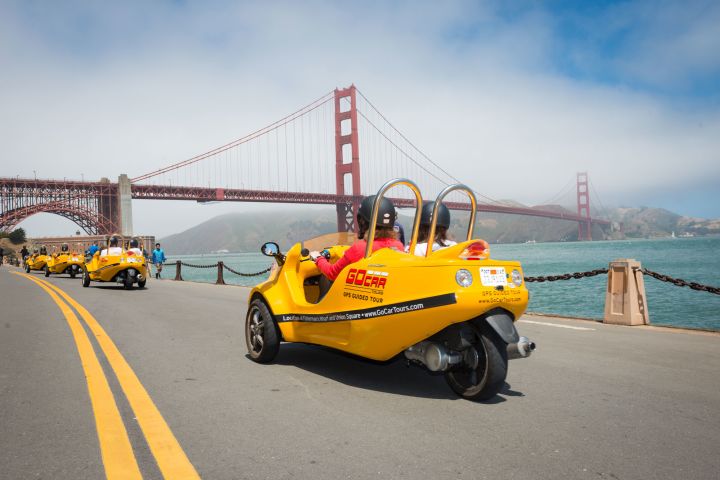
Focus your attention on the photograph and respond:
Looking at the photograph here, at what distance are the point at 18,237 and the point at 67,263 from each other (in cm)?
8333

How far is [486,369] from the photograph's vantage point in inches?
150

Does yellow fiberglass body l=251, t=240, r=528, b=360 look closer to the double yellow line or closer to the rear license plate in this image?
the rear license plate

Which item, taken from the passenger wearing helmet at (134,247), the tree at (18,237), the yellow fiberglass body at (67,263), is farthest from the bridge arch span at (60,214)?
the passenger wearing helmet at (134,247)

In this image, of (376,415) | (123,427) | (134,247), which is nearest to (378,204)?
(376,415)

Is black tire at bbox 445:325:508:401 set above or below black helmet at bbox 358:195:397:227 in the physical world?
below

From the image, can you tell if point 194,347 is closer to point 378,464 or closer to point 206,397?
point 206,397

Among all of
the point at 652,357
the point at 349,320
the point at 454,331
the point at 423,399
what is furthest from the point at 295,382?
the point at 652,357

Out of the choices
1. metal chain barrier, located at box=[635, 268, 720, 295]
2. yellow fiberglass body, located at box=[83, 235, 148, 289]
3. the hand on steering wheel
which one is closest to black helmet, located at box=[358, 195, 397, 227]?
the hand on steering wheel

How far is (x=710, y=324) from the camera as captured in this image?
59.1ft

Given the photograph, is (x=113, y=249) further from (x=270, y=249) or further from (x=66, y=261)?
(x=270, y=249)

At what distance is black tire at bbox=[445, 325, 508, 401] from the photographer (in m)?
3.77

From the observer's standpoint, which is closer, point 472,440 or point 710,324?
point 472,440

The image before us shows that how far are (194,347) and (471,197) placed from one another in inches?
139

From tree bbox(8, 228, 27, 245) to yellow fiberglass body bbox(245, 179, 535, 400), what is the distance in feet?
348
